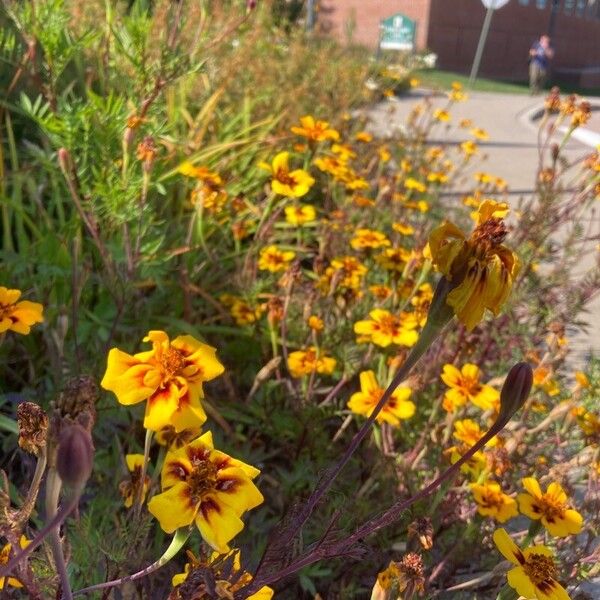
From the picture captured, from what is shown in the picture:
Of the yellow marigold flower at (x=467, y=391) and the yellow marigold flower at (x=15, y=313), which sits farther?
the yellow marigold flower at (x=467, y=391)

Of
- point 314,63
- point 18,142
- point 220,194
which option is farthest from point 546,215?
point 314,63

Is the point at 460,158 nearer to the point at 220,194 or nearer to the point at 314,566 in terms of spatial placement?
the point at 220,194

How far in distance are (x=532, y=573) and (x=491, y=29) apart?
25.4 m

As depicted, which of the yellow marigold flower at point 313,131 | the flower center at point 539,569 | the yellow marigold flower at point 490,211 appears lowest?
the flower center at point 539,569

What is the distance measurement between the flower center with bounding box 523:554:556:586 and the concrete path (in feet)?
5.49

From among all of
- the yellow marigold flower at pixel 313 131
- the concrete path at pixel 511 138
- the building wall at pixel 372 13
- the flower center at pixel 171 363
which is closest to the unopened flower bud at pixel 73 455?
the flower center at pixel 171 363

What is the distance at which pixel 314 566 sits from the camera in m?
1.52

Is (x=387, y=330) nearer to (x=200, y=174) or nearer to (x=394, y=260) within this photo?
(x=394, y=260)

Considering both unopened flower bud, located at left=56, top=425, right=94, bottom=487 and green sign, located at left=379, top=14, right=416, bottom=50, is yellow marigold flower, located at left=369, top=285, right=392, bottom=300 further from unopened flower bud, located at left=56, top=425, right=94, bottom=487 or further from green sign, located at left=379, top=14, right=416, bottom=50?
green sign, located at left=379, top=14, right=416, bottom=50

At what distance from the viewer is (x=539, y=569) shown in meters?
1.05

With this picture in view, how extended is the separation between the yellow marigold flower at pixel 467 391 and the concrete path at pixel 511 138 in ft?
3.47

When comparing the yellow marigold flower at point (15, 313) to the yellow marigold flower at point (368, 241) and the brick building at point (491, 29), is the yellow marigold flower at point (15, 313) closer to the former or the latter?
the yellow marigold flower at point (368, 241)

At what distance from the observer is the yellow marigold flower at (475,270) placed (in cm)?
80

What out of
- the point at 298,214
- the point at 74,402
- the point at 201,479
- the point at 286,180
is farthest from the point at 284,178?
the point at 74,402
